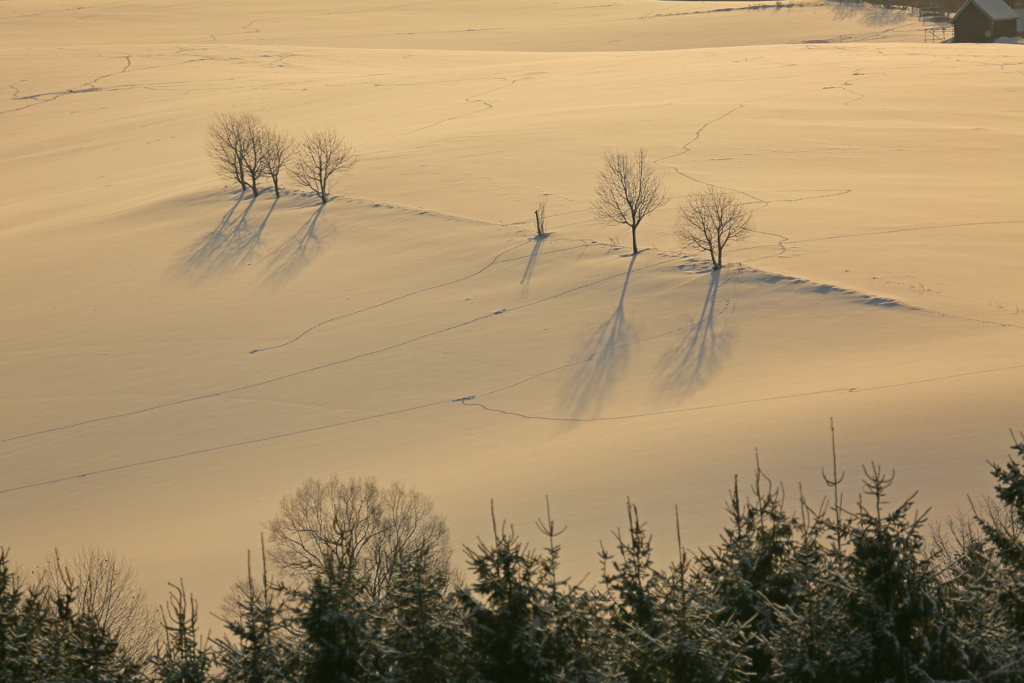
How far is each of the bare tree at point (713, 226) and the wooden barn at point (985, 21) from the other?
44.3m

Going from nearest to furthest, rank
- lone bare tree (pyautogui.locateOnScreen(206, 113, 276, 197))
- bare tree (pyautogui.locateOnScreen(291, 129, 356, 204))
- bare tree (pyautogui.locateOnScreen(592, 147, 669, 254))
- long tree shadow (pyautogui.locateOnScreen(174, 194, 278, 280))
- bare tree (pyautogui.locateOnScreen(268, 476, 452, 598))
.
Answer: bare tree (pyautogui.locateOnScreen(268, 476, 452, 598)) < bare tree (pyautogui.locateOnScreen(592, 147, 669, 254)) < long tree shadow (pyautogui.locateOnScreen(174, 194, 278, 280)) < bare tree (pyautogui.locateOnScreen(291, 129, 356, 204)) < lone bare tree (pyautogui.locateOnScreen(206, 113, 276, 197))

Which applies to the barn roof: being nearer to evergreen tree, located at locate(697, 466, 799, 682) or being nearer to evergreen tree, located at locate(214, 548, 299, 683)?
evergreen tree, located at locate(697, 466, 799, 682)

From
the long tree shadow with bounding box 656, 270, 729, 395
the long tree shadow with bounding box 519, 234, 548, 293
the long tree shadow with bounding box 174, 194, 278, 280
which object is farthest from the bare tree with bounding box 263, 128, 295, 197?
the long tree shadow with bounding box 656, 270, 729, 395

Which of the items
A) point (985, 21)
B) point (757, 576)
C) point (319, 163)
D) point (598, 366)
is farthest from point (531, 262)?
point (985, 21)

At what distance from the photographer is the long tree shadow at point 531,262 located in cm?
3606

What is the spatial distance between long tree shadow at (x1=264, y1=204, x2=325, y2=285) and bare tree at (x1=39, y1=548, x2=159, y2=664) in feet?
60.8

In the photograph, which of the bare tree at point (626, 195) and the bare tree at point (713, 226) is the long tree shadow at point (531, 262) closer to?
the bare tree at point (626, 195)

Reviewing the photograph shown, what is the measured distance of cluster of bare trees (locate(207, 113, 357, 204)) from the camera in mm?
46281

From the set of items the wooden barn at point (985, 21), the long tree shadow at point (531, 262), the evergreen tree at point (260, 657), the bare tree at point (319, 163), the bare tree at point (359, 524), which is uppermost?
the wooden barn at point (985, 21)

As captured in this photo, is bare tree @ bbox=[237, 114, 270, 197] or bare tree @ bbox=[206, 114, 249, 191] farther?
bare tree @ bbox=[206, 114, 249, 191]

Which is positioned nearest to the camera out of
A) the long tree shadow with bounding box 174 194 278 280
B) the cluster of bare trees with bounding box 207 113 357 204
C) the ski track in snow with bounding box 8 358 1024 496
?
the ski track in snow with bounding box 8 358 1024 496

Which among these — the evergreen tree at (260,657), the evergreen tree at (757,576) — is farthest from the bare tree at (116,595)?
the evergreen tree at (757,576)

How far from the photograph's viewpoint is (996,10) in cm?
6981

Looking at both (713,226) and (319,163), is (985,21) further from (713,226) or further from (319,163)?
(319,163)
